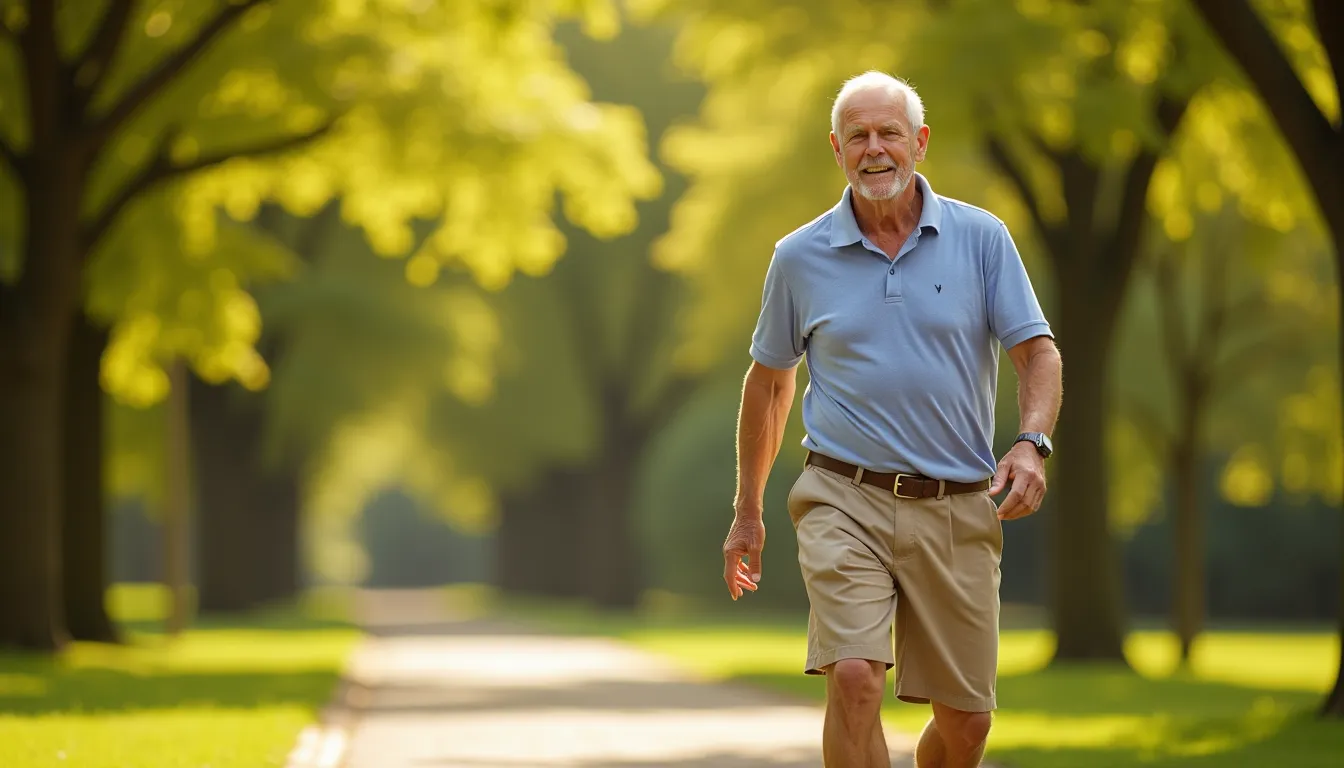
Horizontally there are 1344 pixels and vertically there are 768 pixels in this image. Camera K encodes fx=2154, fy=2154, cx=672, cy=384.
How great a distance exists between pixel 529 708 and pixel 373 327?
19.0m

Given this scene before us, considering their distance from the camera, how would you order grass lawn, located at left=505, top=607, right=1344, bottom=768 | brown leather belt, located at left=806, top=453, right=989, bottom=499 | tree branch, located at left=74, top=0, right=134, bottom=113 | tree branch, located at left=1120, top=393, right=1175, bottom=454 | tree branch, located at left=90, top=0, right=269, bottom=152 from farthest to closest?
tree branch, located at left=1120, top=393, right=1175, bottom=454 → tree branch, located at left=74, top=0, right=134, bottom=113 → tree branch, located at left=90, top=0, right=269, bottom=152 → grass lawn, located at left=505, top=607, right=1344, bottom=768 → brown leather belt, located at left=806, top=453, right=989, bottom=499

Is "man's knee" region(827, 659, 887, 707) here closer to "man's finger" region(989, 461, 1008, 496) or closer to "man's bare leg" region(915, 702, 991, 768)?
"man's bare leg" region(915, 702, 991, 768)

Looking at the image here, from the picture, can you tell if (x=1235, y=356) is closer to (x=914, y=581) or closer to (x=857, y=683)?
(x=914, y=581)

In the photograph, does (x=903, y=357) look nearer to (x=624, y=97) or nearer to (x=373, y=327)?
(x=373, y=327)

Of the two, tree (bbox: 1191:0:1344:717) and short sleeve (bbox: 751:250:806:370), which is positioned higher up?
tree (bbox: 1191:0:1344:717)

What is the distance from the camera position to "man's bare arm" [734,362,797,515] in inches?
245

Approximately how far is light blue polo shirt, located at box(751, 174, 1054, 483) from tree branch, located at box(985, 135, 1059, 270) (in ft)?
46.7

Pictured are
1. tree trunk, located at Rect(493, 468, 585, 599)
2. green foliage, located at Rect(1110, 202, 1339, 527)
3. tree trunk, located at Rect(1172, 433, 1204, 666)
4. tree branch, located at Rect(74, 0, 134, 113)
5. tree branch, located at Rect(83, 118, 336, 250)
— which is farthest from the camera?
tree trunk, located at Rect(493, 468, 585, 599)

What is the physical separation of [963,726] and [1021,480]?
2.78ft

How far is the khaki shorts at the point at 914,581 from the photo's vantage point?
5805 millimetres

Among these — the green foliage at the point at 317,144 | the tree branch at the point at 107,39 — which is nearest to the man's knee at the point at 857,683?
the green foliage at the point at 317,144

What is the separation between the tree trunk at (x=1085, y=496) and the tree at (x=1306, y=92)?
842 cm

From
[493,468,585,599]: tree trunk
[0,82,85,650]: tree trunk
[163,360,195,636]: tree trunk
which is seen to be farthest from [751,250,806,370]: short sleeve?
[493,468,585,599]: tree trunk

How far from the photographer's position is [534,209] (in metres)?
22.7
